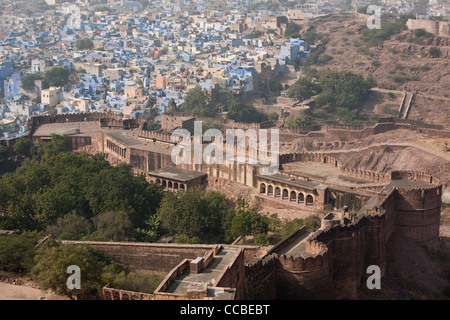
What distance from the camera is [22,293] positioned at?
52.5 ft

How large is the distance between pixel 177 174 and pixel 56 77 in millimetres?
31953

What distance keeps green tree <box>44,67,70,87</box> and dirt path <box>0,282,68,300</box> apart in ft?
140

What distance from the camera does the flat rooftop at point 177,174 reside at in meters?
28.7

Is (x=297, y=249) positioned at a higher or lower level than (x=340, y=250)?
higher

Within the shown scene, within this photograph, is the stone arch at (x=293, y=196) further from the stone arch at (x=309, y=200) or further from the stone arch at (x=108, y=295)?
the stone arch at (x=108, y=295)

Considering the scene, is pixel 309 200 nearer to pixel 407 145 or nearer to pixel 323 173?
pixel 323 173

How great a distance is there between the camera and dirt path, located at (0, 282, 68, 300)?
51.0ft

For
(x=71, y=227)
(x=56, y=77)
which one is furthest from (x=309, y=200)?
(x=56, y=77)

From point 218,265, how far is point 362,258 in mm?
5864

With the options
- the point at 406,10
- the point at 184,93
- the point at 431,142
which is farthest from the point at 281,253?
the point at 406,10

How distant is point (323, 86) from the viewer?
48594 millimetres

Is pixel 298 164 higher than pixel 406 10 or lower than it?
lower

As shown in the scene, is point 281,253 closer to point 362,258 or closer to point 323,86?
point 362,258

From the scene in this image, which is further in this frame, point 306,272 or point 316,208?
point 316,208
